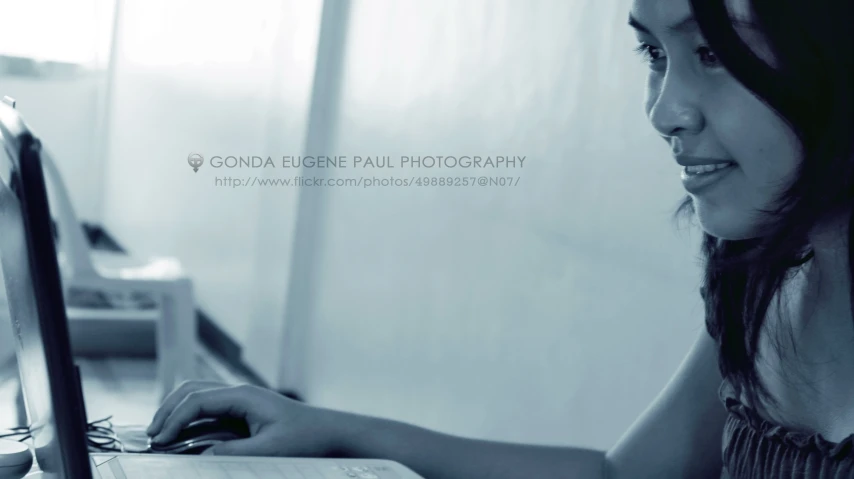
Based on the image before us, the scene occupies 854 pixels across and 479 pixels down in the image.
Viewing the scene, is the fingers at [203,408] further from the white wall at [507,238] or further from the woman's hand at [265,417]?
the white wall at [507,238]

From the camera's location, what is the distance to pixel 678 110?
794 millimetres

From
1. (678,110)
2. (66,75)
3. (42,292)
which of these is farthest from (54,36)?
(42,292)

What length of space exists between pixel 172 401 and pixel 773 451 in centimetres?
55

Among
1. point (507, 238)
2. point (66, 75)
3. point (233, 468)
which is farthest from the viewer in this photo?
point (66, 75)

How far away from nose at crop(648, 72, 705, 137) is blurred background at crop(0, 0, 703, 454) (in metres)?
0.84

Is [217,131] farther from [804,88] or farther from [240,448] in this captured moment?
[804,88]

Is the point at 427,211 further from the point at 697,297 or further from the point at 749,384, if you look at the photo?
the point at 749,384

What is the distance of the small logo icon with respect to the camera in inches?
171

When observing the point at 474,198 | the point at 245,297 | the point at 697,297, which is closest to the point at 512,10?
the point at 474,198

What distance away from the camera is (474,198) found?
234 centimetres

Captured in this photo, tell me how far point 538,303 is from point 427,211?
1.86ft

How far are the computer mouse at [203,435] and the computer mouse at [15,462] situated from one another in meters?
0.14

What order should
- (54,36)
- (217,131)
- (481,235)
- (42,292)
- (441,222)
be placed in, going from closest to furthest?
(42,292) → (481,235) → (441,222) → (217,131) → (54,36)

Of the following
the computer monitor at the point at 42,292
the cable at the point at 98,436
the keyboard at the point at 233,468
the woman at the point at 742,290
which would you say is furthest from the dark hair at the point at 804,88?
the cable at the point at 98,436
